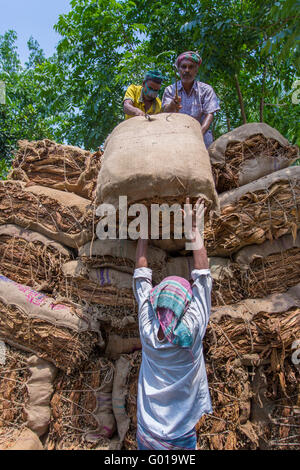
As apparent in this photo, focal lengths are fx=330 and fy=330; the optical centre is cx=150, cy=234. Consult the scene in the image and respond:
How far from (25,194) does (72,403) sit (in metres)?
1.67

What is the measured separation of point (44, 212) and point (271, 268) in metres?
1.89

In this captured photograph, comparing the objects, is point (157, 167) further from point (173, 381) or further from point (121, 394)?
point (121, 394)

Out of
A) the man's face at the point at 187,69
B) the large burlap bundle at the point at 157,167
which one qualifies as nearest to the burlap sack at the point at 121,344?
the large burlap bundle at the point at 157,167

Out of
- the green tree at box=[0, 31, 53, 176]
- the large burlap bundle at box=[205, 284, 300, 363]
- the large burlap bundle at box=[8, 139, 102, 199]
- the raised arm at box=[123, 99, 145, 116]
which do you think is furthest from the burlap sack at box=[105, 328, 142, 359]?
the green tree at box=[0, 31, 53, 176]

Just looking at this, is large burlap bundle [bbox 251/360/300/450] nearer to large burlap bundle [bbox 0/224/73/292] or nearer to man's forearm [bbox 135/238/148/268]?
man's forearm [bbox 135/238/148/268]

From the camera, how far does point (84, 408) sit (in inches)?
92.4

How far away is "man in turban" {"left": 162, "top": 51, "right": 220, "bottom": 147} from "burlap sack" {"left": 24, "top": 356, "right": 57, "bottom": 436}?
7.28 feet

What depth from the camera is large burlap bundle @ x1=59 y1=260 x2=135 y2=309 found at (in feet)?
8.11

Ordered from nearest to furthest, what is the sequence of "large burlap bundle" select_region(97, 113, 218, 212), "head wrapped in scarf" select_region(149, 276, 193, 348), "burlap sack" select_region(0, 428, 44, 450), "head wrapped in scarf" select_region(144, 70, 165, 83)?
1. "head wrapped in scarf" select_region(149, 276, 193, 348)
2. "large burlap bundle" select_region(97, 113, 218, 212)
3. "burlap sack" select_region(0, 428, 44, 450)
4. "head wrapped in scarf" select_region(144, 70, 165, 83)

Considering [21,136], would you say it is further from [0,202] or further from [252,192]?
[252,192]

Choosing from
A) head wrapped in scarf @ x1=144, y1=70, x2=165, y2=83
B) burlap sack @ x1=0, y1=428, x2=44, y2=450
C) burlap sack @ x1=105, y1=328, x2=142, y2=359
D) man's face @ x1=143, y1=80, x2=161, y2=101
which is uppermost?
head wrapped in scarf @ x1=144, y1=70, x2=165, y2=83

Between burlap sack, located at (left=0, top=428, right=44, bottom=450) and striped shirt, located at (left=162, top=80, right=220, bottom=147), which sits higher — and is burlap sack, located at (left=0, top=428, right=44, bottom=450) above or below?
below

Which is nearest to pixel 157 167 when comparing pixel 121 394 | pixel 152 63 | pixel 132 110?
pixel 132 110

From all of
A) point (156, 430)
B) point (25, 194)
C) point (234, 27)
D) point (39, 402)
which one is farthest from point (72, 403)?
point (234, 27)
